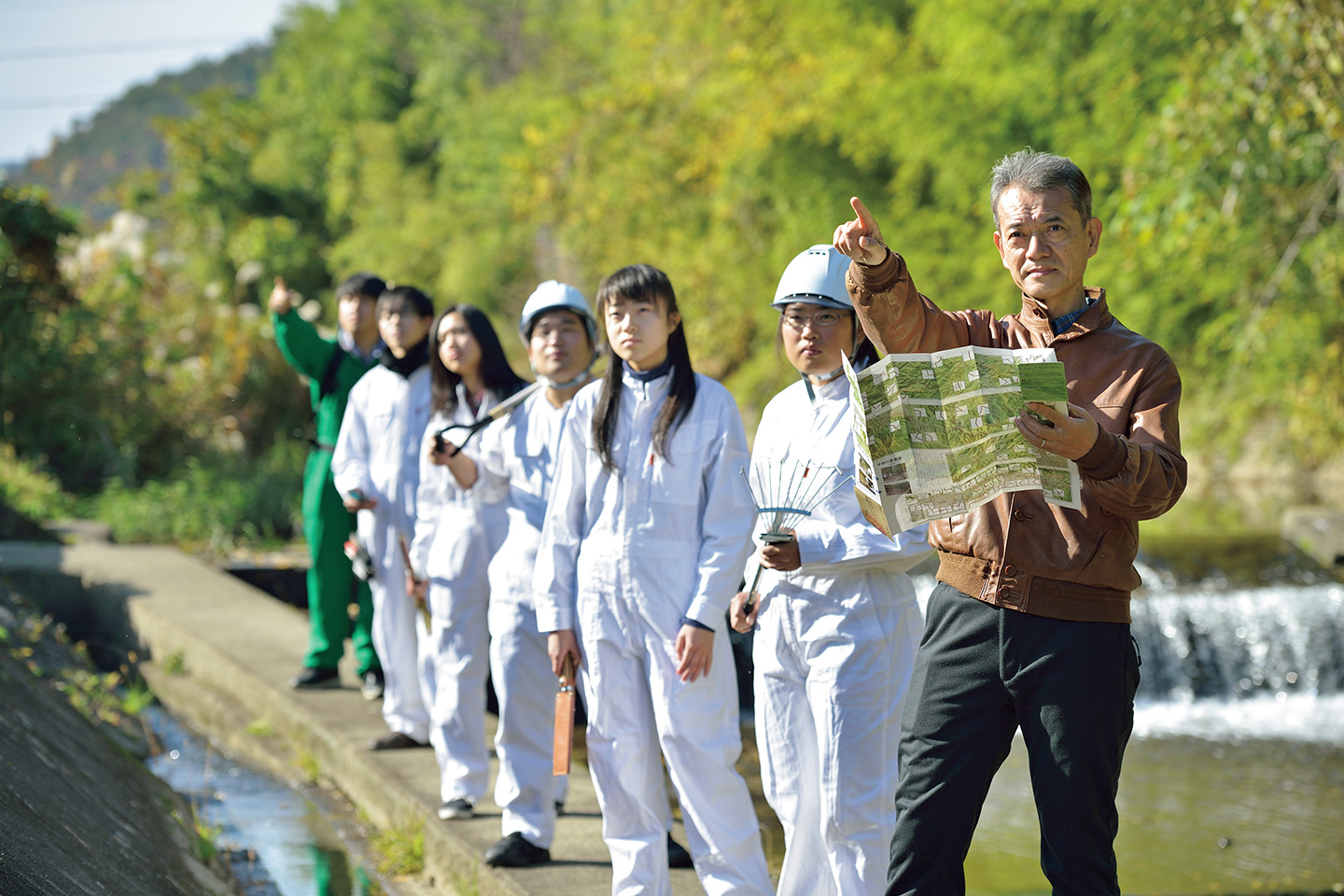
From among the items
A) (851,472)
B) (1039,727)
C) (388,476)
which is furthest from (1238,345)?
(1039,727)

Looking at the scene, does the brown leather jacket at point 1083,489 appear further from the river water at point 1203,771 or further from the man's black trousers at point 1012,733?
the river water at point 1203,771

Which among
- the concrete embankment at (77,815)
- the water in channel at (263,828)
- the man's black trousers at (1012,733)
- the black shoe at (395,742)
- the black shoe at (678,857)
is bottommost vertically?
the water in channel at (263,828)

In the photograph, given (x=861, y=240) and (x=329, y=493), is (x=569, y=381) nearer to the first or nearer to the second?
(x=861, y=240)

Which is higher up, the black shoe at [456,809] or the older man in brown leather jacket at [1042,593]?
the older man in brown leather jacket at [1042,593]

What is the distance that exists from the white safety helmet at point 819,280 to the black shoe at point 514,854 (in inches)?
75.5

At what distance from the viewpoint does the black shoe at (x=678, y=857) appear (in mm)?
4004

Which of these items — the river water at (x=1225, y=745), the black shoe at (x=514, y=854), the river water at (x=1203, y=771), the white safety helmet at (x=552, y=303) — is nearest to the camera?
the black shoe at (x=514, y=854)

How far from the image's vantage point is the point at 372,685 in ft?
20.5

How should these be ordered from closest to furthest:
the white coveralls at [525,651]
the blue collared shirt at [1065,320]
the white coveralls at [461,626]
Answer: the blue collared shirt at [1065,320] → the white coveralls at [525,651] → the white coveralls at [461,626]

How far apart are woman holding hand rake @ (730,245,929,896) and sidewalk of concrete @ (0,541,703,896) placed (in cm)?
81

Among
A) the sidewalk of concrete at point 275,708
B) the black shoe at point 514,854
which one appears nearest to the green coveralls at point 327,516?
the sidewalk of concrete at point 275,708

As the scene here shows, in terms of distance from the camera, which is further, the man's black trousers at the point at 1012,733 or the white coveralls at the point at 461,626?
the white coveralls at the point at 461,626

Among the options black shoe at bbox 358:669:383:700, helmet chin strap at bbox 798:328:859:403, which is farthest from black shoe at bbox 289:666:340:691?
helmet chin strap at bbox 798:328:859:403

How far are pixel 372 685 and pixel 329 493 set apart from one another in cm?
102
